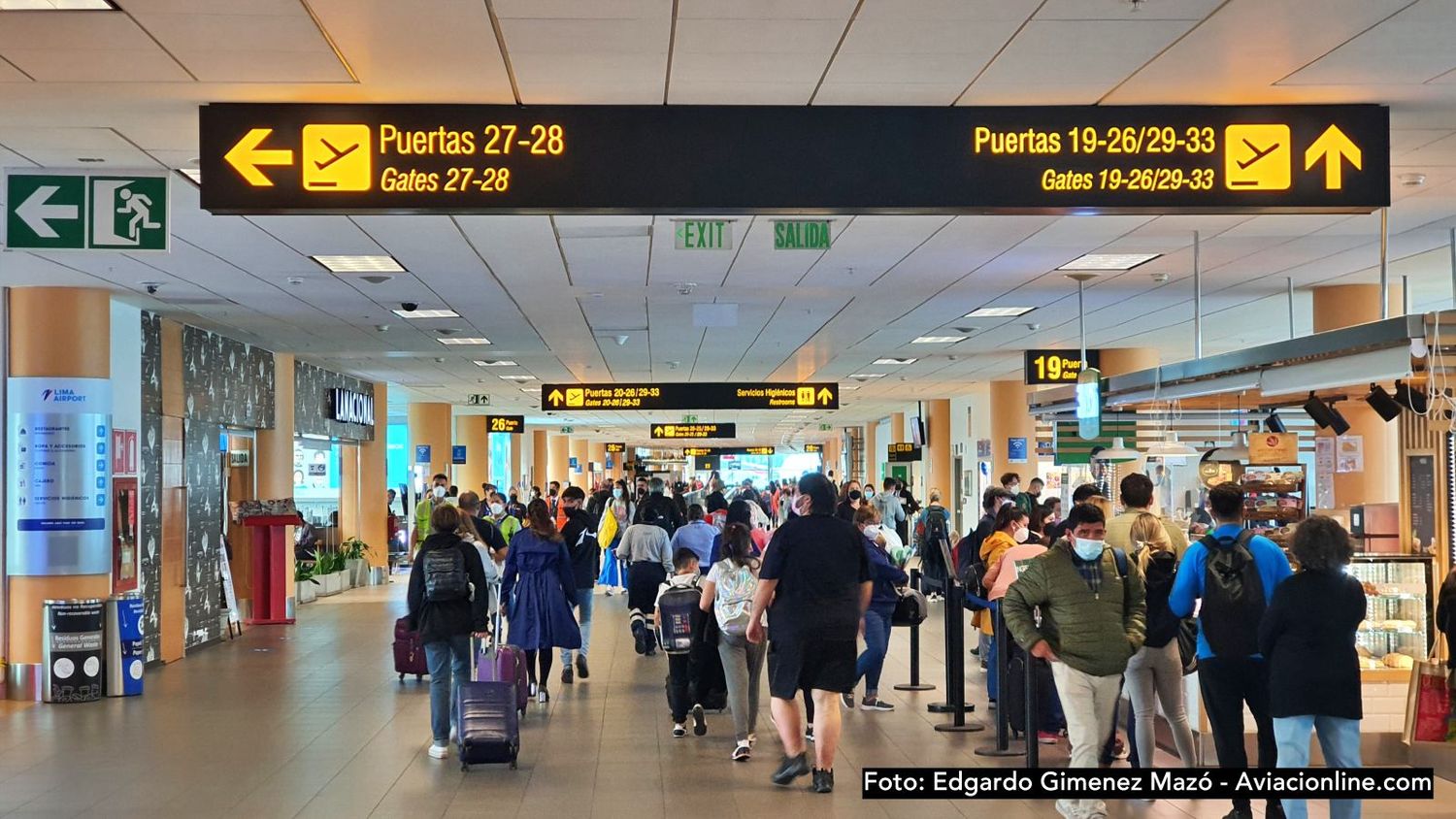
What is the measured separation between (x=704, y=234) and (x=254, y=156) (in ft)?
11.8

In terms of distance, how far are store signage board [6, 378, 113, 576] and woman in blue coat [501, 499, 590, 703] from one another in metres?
4.14

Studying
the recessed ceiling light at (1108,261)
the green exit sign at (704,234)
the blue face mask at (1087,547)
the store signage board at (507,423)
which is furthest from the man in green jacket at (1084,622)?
the store signage board at (507,423)

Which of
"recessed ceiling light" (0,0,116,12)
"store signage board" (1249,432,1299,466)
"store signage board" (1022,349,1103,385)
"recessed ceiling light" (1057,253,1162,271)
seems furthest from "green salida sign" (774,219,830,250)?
"store signage board" (1022,349,1103,385)

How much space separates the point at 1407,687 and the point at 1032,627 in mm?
3457

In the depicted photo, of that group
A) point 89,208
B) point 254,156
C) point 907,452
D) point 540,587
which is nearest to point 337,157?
point 254,156

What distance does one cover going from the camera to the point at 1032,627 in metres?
6.12

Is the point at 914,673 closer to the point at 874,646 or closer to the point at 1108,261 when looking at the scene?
the point at 874,646

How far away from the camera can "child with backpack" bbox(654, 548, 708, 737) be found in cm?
856

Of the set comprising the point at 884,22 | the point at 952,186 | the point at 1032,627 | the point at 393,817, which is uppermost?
the point at 884,22

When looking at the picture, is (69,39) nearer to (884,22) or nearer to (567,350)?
(884,22)

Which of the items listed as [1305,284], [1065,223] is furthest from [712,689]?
[1305,284]

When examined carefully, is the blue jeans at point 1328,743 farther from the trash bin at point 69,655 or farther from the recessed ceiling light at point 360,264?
the trash bin at point 69,655

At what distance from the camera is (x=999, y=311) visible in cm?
1374

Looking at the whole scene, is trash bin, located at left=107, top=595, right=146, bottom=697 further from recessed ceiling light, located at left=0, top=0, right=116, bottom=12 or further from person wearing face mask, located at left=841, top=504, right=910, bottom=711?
recessed ceiling light, located at left=0, top=0, right=116, bottom=12
